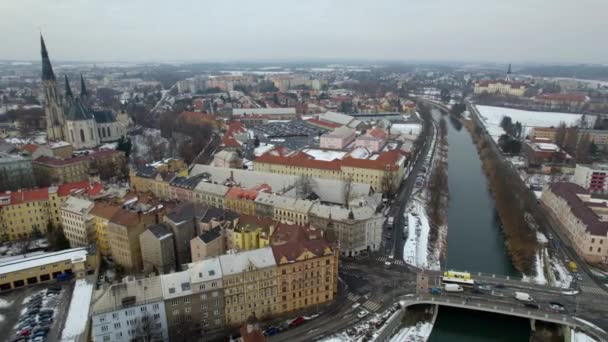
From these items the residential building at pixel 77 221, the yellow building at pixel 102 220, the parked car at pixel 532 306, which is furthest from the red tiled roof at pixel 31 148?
the parked car at pixel 532 306

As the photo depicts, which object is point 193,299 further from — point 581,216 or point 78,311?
point 581,216

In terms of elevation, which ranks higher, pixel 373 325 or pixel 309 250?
pixel 309 250

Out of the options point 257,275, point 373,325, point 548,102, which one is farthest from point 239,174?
point 548,102

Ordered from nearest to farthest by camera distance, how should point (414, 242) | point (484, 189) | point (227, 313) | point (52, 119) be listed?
point (227, 313) < point (414, 242) < point (484, 189) < point (52, 119)

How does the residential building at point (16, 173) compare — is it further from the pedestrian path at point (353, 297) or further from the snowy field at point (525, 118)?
the snowy field at point (525, 118)

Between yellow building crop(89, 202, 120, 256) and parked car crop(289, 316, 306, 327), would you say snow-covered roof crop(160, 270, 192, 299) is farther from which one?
yellow building crop(89, 202, 120, 256)

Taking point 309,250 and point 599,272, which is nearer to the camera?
point 309,250

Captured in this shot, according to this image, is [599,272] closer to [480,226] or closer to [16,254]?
[480,226]
